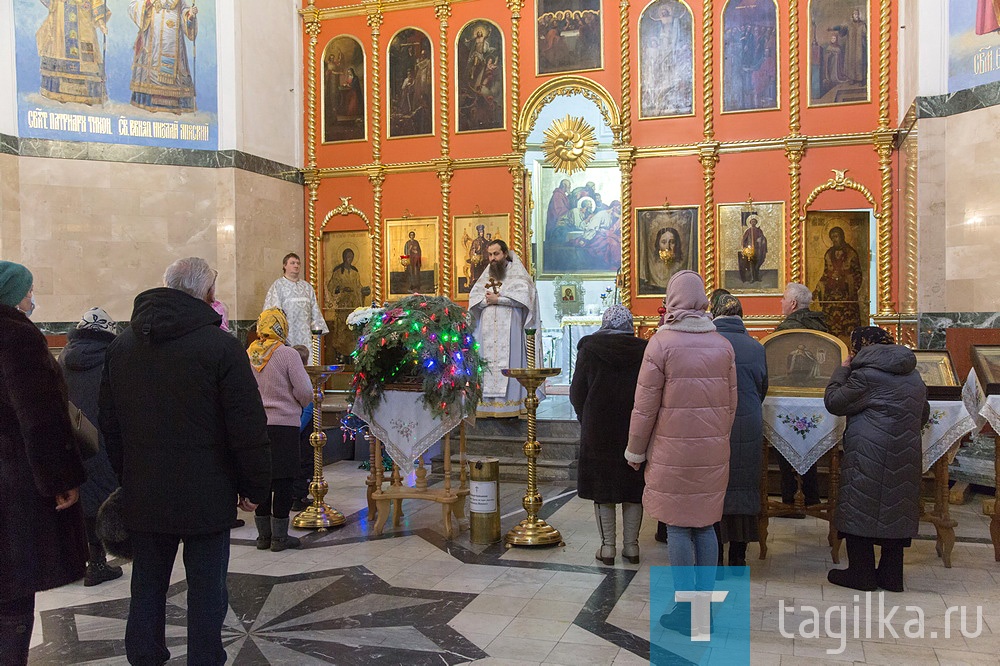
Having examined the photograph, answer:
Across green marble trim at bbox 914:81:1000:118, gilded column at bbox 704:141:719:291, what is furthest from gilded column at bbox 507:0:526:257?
green marble trim at bbox 914:81:1000:118

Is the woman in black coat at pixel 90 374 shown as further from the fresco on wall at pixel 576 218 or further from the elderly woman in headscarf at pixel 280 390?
the fresco on wall at pixel 576 218

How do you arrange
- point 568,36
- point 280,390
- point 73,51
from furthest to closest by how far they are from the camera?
point 568,36
point 73,51
point 280,390

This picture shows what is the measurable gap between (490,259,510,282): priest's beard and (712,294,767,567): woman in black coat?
4.79 metres

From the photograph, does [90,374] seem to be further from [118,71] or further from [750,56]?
[750,56]

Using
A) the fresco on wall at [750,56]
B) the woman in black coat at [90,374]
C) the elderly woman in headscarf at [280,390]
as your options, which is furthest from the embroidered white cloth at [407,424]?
the fresco on wall at [750,56]

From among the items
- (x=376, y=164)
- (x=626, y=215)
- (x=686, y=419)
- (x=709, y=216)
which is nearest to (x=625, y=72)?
(x=626, y=215)

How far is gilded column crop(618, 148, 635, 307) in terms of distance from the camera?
12.7m

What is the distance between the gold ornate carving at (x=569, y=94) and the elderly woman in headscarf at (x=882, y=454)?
8004mm

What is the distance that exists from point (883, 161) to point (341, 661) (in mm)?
10558

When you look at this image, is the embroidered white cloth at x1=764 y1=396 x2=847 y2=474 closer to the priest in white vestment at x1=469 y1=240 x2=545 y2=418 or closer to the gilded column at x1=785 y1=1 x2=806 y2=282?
the priest in white vestment at x1=469 y1=240 x2=545 y2=418

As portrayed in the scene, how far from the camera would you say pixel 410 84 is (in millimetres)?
13852

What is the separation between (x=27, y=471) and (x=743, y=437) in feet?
13.7

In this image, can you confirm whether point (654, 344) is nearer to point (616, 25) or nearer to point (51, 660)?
point (51, 660)

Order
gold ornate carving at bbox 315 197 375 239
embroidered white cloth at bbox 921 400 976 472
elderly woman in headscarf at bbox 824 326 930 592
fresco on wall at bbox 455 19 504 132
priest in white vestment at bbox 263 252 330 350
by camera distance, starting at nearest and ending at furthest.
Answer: elderly woman in headscarf at bbox 824 326 930 592, embroidered white cloth at bbox 921 400 976 472, priest in white vestment at bbox 263 252 330 350, fresco on wall at bbox 455 19 504 132, gold ornate carving at bbox 315 197 375 239
